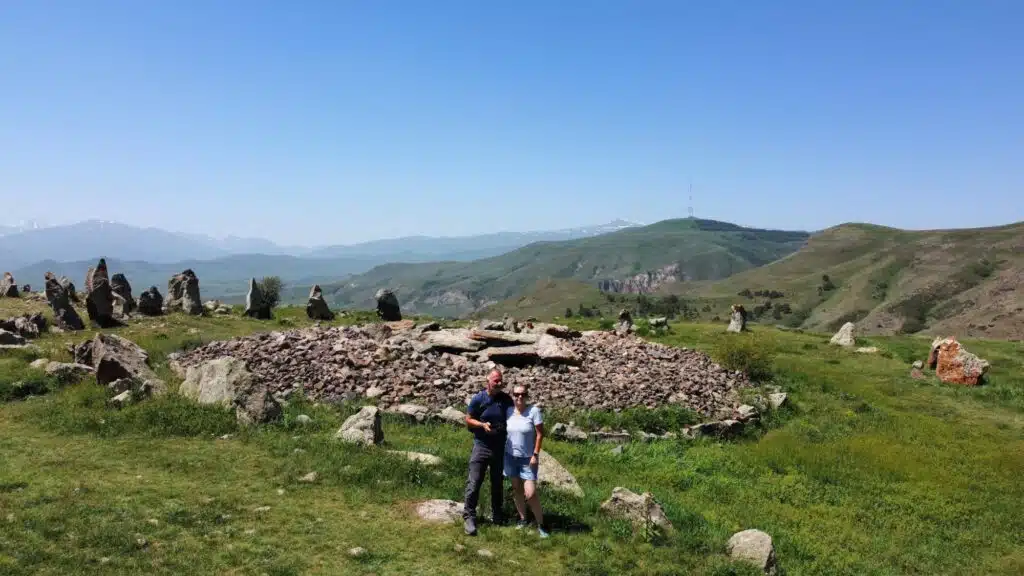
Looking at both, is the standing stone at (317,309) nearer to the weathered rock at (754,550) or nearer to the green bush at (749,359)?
the green bush at (749,359)

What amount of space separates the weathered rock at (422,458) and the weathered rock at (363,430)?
37.8 inches

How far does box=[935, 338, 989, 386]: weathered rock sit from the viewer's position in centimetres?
3044

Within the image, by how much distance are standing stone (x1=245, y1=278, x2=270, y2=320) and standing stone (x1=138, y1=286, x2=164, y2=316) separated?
5531 millimetres

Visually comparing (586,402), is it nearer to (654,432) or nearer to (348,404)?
(654,432)

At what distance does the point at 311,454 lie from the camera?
15.1 metres

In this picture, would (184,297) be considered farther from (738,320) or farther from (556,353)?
(738,320)

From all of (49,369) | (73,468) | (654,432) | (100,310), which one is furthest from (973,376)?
(100,310)

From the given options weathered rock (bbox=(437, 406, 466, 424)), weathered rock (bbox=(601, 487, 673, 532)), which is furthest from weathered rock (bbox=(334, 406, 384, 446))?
weathered rock (bbox=(601, 487, 673, 532))

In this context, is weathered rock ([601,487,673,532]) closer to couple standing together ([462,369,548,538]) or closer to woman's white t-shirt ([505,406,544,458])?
couple standing together ([462,369,548,538])

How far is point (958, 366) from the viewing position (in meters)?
31.0

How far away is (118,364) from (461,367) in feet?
40.4

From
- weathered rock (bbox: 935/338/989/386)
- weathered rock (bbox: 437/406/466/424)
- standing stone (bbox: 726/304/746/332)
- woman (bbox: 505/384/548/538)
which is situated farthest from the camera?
standing stone (bbox: 726/304/746/332)

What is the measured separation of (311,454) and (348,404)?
6.26 m

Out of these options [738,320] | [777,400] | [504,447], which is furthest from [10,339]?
[738,320]
